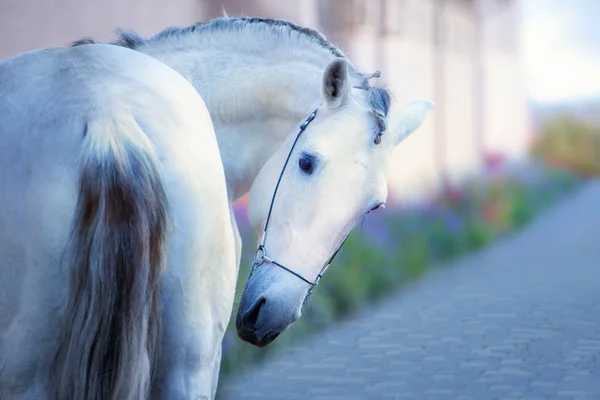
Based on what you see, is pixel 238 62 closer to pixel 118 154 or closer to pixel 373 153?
pixel 373 153

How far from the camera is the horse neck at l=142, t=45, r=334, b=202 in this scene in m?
3.06

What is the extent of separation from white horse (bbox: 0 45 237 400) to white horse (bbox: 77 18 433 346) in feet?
1.74

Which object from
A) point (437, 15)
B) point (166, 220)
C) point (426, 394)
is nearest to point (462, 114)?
point (437, 15)

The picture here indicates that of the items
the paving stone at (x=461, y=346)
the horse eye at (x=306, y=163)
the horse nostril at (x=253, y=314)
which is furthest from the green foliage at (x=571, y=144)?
the horse nostril at (x=253, y=314)

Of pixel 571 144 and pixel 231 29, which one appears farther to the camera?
pixel 571 144

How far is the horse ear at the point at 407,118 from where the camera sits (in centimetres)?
306

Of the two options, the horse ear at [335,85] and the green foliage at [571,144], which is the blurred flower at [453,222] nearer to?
the horse ear at [335,85]

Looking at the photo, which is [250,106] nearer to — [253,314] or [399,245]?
[253,314]

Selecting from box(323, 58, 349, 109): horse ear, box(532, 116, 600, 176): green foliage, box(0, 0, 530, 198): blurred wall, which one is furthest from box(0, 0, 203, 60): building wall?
box(532, 116, 600, 176): green foliage

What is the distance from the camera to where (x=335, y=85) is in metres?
2.86

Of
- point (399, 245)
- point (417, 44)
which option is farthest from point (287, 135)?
point (417, 44)

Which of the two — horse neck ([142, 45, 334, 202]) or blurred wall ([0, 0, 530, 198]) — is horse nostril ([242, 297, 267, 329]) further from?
blurred wall ([0, 0, 530, 198])

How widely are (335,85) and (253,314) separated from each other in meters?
0.70

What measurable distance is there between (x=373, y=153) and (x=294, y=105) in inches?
13.3
